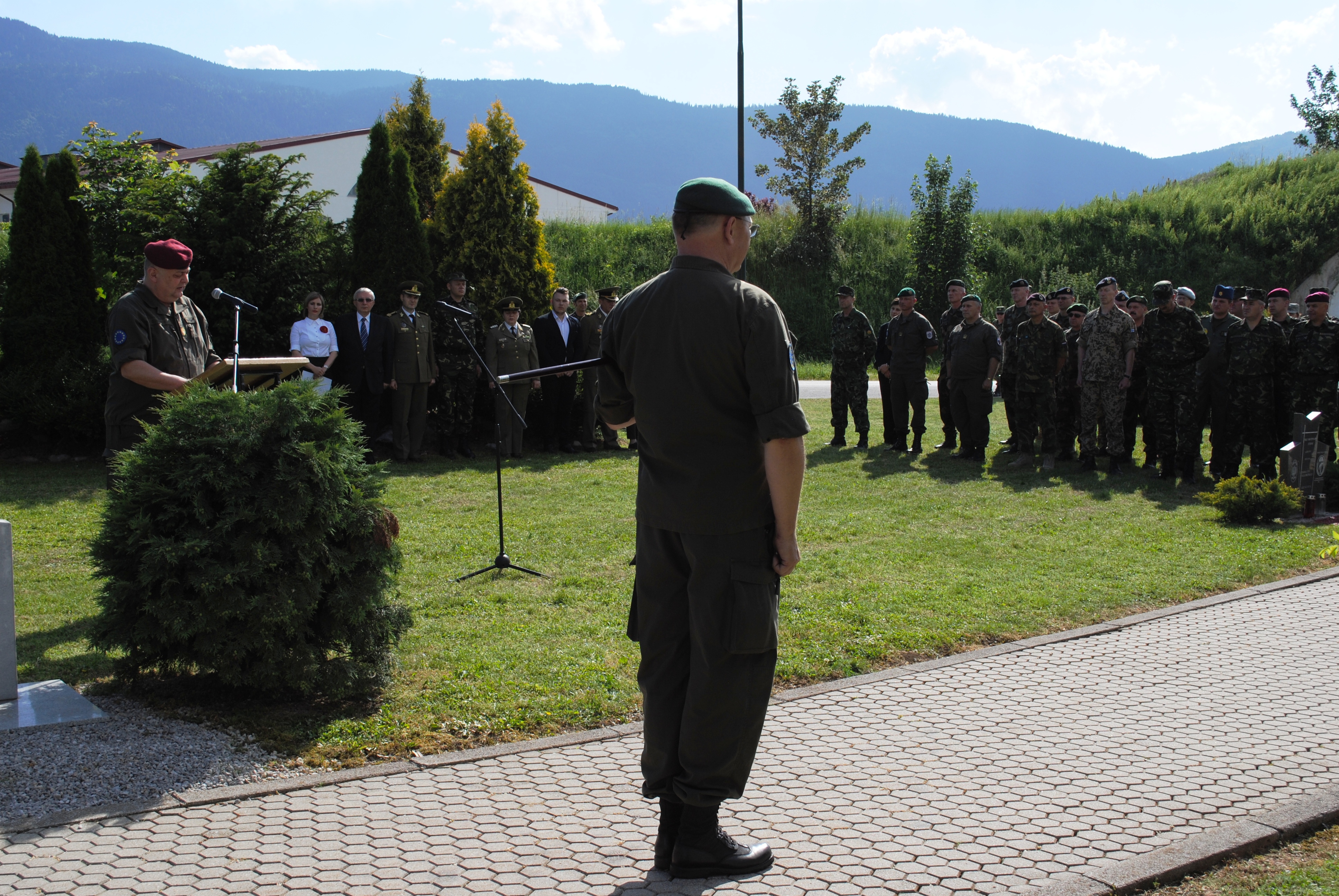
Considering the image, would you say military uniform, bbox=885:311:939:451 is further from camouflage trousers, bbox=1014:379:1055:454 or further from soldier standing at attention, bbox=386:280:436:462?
soldier standing at attention, bbox=386:280:436:462

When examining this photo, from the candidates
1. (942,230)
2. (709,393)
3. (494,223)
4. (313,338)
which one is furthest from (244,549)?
(942,230)

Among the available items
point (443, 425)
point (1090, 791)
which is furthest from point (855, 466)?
point (1090, 791)

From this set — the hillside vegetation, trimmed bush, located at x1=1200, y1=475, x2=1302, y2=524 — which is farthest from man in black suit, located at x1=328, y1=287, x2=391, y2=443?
the hillside vegetation

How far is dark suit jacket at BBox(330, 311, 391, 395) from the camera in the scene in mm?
12898

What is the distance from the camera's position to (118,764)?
13.3 ft

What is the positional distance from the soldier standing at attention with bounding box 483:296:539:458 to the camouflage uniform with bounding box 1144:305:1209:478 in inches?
306

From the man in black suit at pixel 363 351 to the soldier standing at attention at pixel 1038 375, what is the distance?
8.18m

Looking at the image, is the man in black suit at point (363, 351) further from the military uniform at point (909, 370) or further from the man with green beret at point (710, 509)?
the man with green beret at point (710, 509)

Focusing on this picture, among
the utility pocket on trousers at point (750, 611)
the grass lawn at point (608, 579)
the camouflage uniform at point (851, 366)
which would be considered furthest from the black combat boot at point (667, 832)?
the camouflage uniform at point (851, 366)

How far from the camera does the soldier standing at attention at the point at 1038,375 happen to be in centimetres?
1284

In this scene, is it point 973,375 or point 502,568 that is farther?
point 973,375

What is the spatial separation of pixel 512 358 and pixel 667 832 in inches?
431

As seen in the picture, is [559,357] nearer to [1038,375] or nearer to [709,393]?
[1038,375]

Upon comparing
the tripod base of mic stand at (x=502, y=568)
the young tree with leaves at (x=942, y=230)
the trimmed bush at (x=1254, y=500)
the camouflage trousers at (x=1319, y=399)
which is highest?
the young tree with leaves at (x=942, y=230)
